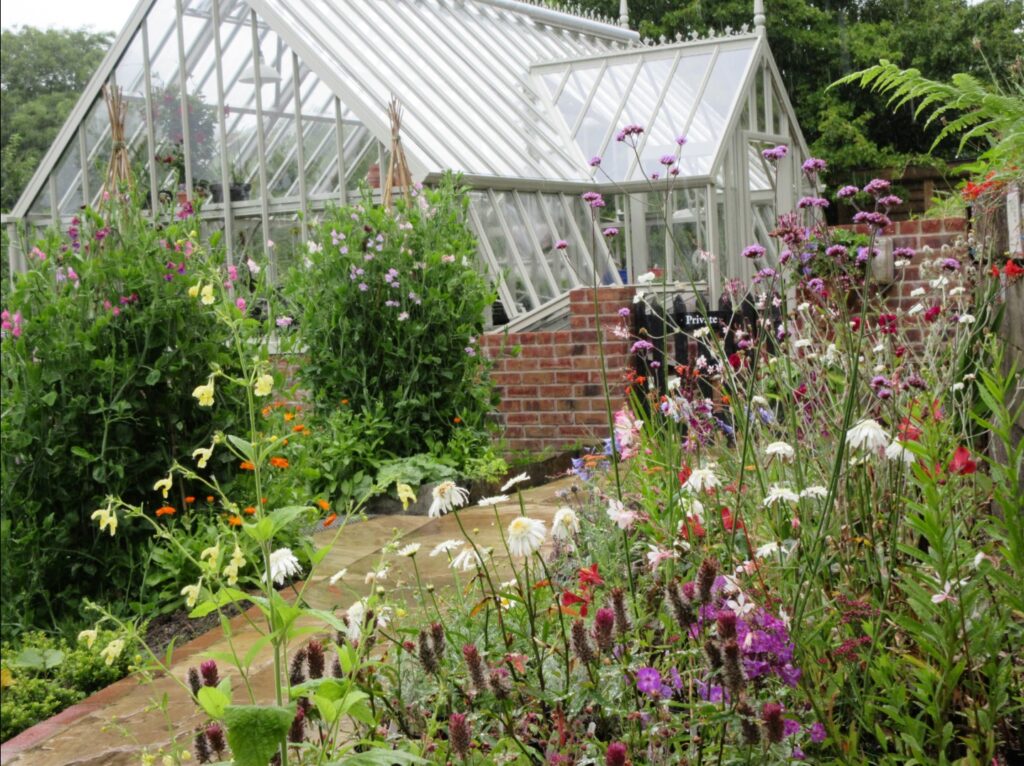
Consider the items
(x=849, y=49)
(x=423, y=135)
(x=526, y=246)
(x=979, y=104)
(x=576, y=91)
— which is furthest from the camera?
(x=849, y=49)

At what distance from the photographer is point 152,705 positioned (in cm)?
269

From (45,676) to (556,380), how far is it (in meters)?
4.92

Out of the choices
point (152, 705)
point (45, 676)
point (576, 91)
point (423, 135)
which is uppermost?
point (576, 91)

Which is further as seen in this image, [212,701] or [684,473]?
[684,473]

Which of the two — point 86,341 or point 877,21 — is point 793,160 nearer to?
point 86,341

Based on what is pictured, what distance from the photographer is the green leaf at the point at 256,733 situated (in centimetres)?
183

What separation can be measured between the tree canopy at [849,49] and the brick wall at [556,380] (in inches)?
497

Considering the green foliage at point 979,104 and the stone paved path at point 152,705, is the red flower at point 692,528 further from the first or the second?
the green foliage at point 979,104

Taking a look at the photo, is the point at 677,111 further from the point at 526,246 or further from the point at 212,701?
the point at 212,701

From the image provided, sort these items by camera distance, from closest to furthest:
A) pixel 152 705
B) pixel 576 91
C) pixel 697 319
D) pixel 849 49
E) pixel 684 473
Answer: pixel 152 705 < pixel 684 473 < pixel 697 319 < pixel 576 91 < pixel 849 49

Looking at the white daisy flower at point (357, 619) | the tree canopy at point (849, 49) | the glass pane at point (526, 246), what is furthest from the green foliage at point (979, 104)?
the tree canopy at point (849, 49)

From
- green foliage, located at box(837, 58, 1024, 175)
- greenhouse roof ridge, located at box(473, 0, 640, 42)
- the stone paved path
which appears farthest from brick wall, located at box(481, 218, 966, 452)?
greenhouse roof ridge, located at box(473, 0, 640, 42)

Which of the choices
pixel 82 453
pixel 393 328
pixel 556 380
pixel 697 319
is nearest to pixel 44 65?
pixel 556 380

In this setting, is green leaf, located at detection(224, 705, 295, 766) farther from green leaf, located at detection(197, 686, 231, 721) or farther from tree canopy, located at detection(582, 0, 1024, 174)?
tree canopy, located at detection(582, 0, 1024, 174)
